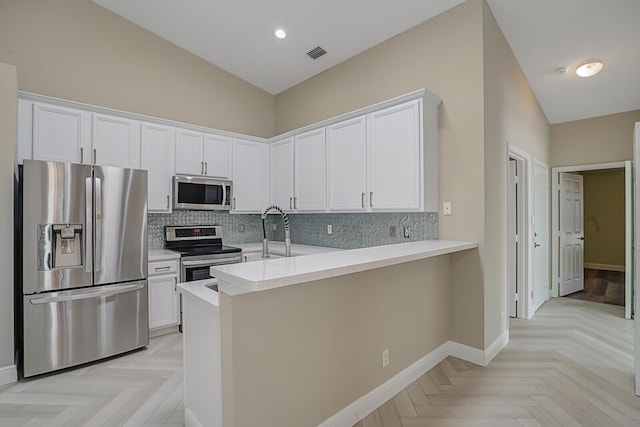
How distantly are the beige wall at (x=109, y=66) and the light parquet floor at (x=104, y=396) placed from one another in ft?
9.23

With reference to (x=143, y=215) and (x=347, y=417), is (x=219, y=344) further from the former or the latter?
(x=143, y=215)

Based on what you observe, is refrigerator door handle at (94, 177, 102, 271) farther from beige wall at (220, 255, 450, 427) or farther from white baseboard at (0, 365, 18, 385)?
beige wall at (220, 255, 450, 427)

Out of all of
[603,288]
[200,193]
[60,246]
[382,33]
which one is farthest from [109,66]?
[603,288]

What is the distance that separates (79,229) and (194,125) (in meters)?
1.92

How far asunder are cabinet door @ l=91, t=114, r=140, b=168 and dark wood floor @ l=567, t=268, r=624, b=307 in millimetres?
6615

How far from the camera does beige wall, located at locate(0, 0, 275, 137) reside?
3.26 meters

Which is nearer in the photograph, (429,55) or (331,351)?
(331,351)

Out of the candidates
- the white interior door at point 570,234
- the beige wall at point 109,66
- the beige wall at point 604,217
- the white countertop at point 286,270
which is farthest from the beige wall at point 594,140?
the beige wall at point 109,66

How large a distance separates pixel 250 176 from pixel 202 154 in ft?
2.39

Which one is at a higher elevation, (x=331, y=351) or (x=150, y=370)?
(x=331, y=351)

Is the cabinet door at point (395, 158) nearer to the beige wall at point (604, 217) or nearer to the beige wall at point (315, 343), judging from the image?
the beige wall at point (315, 343)

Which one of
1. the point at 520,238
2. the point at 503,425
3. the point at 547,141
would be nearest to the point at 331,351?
the point at 503,425

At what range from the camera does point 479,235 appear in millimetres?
2838

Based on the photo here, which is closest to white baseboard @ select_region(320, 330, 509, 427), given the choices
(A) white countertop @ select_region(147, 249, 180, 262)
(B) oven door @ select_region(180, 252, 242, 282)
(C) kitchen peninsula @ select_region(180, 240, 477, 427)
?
(C) kitchen peninsula @ select_region(180, 240, 477, 427)
